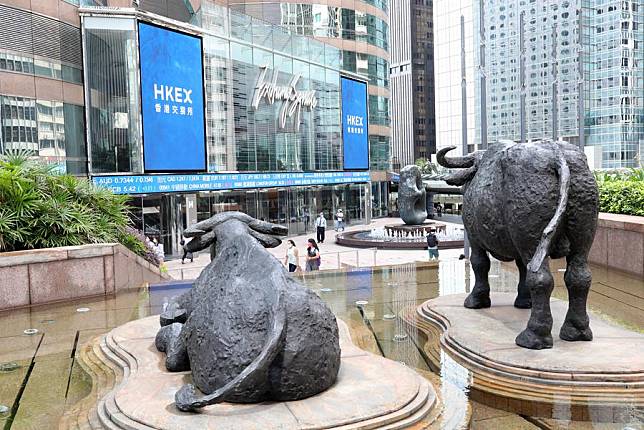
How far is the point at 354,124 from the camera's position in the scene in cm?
4159

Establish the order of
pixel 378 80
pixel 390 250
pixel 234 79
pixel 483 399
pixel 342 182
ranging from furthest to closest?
pixel 378 80, pixel 342 182, pixel 234 79, pixel 390 250, pixel 483 399

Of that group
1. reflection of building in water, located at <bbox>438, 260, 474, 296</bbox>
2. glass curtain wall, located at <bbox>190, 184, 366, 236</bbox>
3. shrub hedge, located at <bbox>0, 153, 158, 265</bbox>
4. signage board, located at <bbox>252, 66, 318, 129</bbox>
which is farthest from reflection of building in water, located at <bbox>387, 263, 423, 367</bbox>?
signage board, located at <bbox>252, 66, 318, 129</bbox>

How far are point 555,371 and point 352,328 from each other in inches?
106

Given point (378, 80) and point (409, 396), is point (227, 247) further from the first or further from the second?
point (378, 80)

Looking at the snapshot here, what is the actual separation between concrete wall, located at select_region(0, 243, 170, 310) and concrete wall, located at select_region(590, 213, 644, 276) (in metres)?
9.32

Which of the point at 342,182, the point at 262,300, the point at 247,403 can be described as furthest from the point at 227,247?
the point at 342,182

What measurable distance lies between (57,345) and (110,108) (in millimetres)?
18633

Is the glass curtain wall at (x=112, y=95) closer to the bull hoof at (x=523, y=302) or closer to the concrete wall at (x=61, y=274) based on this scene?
the concrete wall at (x=61, y=274)

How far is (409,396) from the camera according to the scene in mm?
4492

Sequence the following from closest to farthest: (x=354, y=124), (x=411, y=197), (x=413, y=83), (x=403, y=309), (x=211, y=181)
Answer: (x=403, y=309)
(x=211, y=181)
(x=411, y=197)
(x=354, y=124)
(x=413, y=83)

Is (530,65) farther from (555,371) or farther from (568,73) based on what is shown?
(555,371)

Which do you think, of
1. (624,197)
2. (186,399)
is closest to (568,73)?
(624,197)

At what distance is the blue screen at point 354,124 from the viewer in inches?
1601

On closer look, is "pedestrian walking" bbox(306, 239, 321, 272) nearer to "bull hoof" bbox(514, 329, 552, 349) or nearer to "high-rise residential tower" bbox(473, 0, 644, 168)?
"high-rise residential tower" bbox(473, 0, 644, 168)
